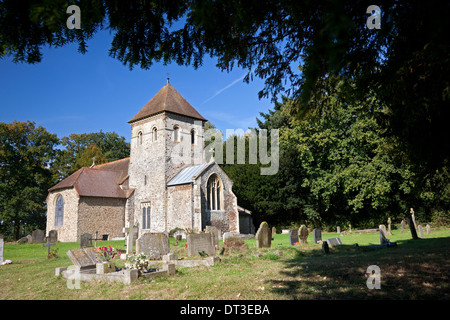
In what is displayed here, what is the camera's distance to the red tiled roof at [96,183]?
26.3 metres

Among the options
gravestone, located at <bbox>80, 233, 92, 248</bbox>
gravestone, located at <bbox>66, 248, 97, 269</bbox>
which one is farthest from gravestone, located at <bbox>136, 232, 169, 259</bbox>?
gravestone, located at <bbox>80, 233, 92, 248</bbox>

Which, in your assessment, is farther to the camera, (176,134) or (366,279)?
(176,134)

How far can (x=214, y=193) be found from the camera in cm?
2670

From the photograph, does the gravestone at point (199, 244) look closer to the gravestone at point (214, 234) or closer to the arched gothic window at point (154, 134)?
the gravestone at point (214, 234)

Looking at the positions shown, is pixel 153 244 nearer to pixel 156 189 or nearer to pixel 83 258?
pixel 83 258

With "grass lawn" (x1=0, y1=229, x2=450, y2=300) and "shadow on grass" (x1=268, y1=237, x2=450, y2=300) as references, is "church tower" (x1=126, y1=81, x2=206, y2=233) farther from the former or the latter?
"shadow on grass" (x1=268, y1=237, x2=450, y2=300)

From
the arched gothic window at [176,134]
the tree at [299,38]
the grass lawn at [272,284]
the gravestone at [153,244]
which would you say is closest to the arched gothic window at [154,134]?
the arched gothic window at [176,134]

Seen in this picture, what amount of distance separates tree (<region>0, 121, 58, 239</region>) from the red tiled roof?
23.3 feet

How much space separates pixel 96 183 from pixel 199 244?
19215 mm

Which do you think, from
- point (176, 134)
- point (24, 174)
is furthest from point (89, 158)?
point (176, 134)

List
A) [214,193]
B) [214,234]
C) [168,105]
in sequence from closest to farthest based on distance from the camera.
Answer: [214,234] < [214,193] < [168,105]
